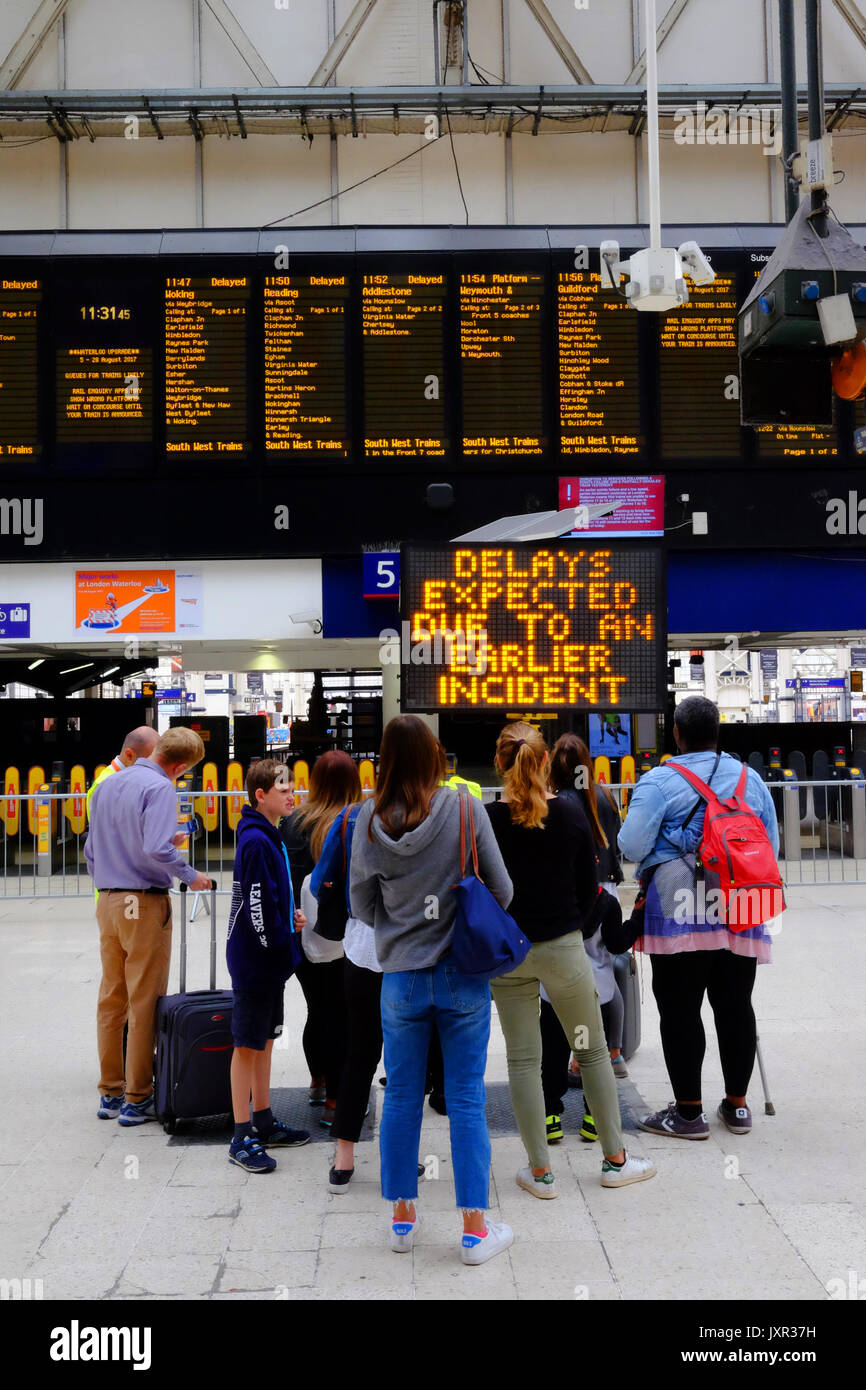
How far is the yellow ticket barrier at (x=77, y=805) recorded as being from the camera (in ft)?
37.2

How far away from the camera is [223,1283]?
323 centimetres

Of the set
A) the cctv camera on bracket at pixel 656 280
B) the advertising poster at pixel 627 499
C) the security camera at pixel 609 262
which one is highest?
the security camera at pixel 609 262

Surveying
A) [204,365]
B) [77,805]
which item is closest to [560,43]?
[204,365]

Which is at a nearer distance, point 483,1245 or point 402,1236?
point 483,1245

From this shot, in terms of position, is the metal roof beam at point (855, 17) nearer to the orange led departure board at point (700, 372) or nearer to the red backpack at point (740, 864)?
the orange led departure board at point (700, 372)

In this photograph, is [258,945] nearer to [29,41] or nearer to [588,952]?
[588,952]

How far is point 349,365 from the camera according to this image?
10.4m

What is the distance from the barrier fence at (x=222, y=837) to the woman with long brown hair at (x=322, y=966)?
523 centimetres

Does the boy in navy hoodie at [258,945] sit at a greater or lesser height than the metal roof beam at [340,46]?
lesser

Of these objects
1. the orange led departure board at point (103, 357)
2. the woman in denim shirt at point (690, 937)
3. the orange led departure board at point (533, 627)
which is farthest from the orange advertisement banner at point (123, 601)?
the woman in denim shirt at point (690, 937)

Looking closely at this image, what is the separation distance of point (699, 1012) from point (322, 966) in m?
1.51

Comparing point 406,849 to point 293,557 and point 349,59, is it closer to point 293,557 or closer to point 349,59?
point 293,557

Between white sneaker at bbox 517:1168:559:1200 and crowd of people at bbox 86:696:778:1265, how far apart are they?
0.01 m

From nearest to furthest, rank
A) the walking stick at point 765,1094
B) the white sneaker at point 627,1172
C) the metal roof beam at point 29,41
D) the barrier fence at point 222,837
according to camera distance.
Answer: the white sneaker at point 627,1172 → the walking stick at point 765,1094 → the barrier fence at point 222,837 → the metal roof beam at point 29,41
